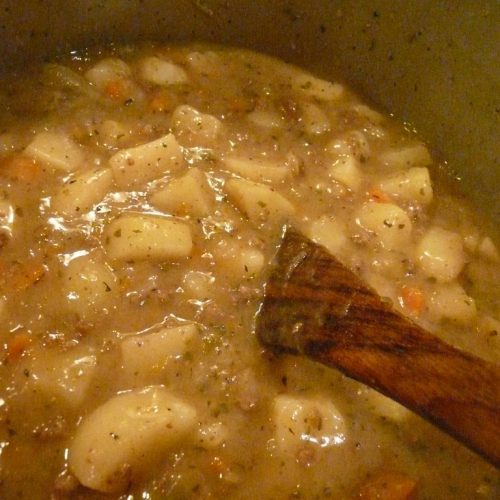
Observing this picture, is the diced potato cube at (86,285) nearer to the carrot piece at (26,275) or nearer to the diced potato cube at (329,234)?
the carrot piece at (26,275)

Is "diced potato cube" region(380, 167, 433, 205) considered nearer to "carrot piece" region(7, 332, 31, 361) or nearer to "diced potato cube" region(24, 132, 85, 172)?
"diced potato cube" region(24, 132, 85, 172)

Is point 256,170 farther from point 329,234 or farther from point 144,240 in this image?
point 144,240

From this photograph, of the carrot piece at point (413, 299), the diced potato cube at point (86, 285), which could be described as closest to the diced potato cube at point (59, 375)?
the diced potato cube at point (86, 285)

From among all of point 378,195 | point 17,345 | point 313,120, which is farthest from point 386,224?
point 17,345

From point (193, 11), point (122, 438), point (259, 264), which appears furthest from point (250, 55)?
point (122, 438)

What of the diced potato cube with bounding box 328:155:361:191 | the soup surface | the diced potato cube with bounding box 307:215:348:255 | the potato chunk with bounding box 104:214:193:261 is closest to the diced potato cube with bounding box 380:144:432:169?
the soup surface
